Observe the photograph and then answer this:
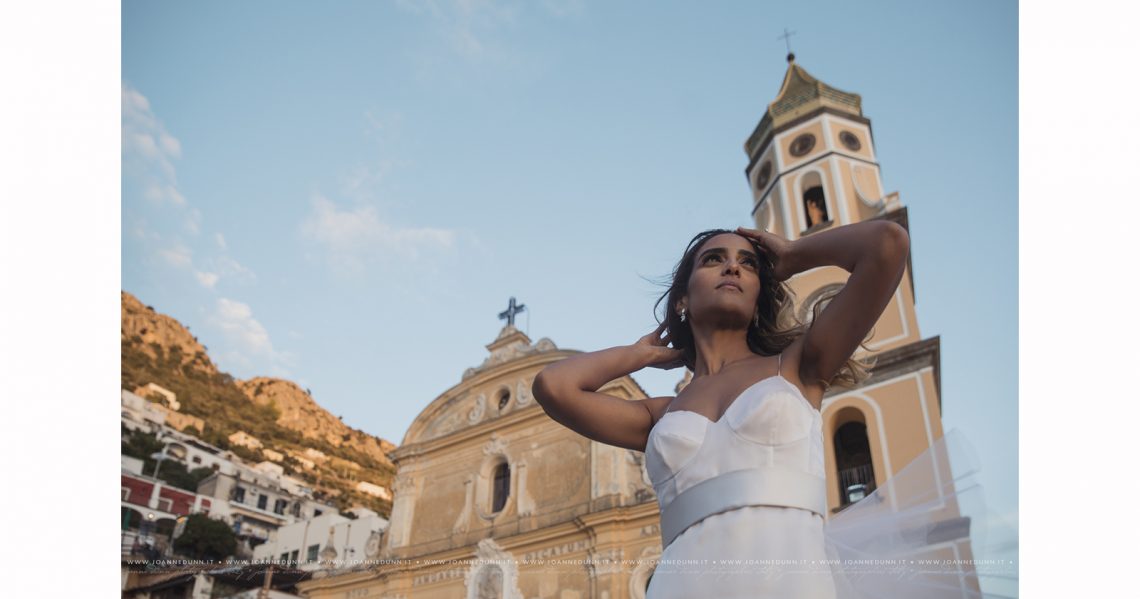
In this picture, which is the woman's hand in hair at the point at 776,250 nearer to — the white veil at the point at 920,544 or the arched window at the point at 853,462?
the white veil at the point at 920,544

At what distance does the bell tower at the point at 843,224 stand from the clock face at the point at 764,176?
0.02m

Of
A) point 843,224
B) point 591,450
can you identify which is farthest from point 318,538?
point 843,224

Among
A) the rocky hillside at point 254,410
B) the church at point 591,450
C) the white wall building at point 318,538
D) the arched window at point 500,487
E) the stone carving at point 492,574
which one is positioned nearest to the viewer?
the church at point 591,450

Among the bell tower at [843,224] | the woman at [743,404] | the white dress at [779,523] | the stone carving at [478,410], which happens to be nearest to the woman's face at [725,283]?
the woman at [743,404]

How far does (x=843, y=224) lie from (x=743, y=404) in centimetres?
708

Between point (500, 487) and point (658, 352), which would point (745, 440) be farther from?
point (500, 487)

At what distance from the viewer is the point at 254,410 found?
1973 inches

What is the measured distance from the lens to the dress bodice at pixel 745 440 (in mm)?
1584

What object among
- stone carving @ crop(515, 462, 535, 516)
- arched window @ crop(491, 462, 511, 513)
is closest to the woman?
stone carving @ crop(515, 462, 535, 516)

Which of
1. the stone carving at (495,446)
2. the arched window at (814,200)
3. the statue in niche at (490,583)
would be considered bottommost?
the statue in niche at (490,583)

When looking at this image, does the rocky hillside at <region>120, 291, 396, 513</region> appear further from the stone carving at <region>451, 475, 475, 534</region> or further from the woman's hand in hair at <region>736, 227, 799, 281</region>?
the woman's hand in hair at <region>736, 227, 799, 281</region>

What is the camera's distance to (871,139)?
14562mm

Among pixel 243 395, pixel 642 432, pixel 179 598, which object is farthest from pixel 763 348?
pixel 243 395

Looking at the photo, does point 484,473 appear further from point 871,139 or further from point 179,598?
point 179,598
